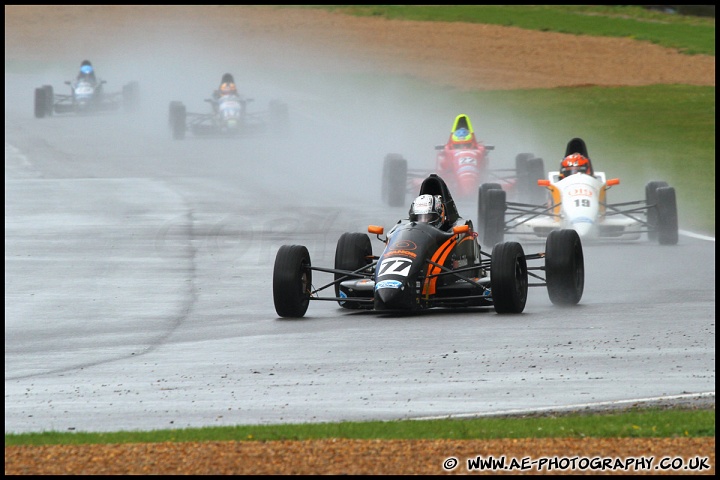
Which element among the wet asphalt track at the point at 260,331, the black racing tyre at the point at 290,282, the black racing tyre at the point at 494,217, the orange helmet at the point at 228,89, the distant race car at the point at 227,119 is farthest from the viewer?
the distant race car at the point at 227,119

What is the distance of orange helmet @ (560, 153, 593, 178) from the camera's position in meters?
24.2

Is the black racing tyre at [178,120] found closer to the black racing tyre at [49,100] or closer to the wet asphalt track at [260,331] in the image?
the black racing tyre at [49,100]

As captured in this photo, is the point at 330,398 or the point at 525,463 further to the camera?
the point at 330,398

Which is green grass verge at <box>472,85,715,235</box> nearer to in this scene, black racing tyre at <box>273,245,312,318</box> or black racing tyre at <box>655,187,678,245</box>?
black racing tyre at <box>655,187,678,245</box>

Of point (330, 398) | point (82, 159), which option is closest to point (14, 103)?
point (82, 159)

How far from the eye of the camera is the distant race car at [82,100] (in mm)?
50469

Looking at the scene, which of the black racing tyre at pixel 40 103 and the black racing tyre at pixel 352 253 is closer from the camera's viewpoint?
the black racing tyre at pixel 352 253

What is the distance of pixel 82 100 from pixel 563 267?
37.5 meters

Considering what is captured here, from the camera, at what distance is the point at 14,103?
2226 inches

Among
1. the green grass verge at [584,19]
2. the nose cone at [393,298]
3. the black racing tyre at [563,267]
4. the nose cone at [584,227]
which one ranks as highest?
the green grass verge at [584,19]

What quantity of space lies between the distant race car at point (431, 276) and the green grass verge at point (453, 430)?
5.71 metres

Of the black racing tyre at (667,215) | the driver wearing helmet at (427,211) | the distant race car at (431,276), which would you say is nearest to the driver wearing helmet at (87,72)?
the black racing tyre at (667,215)

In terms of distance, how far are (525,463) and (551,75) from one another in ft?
191

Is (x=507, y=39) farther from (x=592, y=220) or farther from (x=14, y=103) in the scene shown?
(x=592, y=220)
